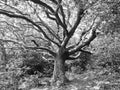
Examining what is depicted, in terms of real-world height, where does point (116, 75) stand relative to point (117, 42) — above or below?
below

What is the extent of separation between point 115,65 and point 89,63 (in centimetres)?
329

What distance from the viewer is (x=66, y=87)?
5.83 m

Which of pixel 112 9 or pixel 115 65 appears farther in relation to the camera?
pixel 115 65

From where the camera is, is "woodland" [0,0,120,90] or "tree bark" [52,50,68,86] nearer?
"woodland" [0,0,120,90]

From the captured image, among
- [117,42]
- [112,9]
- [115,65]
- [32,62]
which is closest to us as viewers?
[112,9]

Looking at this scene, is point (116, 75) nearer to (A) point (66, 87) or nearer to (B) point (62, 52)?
(A) point (66, 87)

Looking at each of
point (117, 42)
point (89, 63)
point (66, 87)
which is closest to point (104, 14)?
point (117, 42)

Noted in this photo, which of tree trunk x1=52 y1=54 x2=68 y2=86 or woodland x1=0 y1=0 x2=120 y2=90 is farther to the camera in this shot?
tree trunk x1=52 y1=54 x2=68 y2=86

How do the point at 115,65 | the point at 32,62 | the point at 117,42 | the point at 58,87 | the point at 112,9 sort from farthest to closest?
the point at 32,62 → the point at 115,65 → the point at 58,87 → the point at 117,42 → the point at 112,9

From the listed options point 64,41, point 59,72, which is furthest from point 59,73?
point 64,41

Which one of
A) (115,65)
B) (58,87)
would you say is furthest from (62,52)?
(115,65)

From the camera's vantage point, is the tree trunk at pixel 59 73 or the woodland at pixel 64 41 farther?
the tree trunk at pixel 59 73

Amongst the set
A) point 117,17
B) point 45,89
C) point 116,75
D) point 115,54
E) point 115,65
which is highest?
point 117,17

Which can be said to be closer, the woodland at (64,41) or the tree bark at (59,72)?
the woodland at (64,41)
